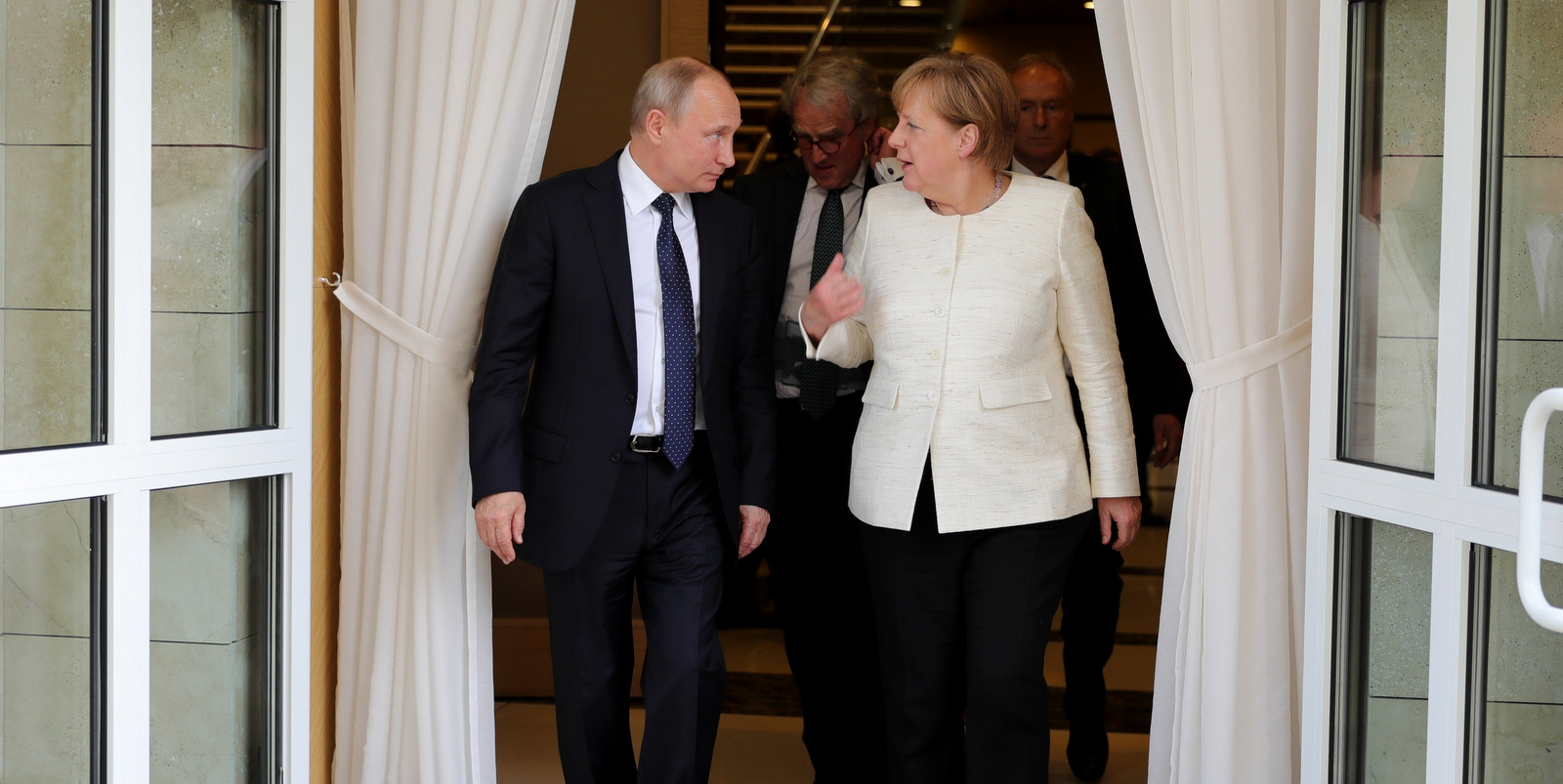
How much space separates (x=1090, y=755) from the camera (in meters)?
3.36

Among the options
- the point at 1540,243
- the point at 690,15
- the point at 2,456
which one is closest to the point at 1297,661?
the point at 1540,243

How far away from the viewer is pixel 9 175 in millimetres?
1992

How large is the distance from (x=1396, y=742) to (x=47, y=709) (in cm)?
219

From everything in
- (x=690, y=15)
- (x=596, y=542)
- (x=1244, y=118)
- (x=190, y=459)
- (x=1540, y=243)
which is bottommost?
(x=596, y=542)

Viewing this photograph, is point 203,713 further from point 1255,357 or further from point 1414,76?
point 1414,76

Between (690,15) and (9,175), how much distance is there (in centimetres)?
253

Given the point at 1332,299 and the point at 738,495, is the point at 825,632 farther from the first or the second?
the point at 1332,299

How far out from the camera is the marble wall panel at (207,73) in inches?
90.5

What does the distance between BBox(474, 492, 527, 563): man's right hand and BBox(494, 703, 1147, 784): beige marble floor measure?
1.10m

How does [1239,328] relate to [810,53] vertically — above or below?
below

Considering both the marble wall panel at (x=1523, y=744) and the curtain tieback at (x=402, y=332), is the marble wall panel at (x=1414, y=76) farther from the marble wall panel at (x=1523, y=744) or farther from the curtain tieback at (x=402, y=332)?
the curtain tieback at (x=402, y=332)

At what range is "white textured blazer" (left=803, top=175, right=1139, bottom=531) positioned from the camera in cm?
240

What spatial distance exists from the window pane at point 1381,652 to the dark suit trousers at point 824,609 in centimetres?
113

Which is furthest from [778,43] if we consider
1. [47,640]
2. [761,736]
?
[47,640]
